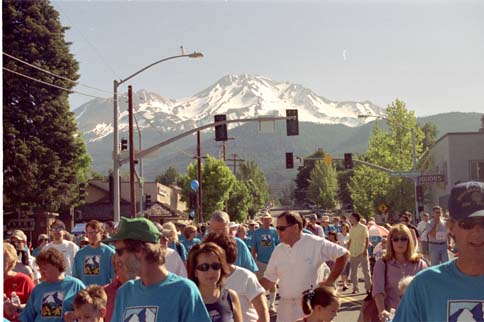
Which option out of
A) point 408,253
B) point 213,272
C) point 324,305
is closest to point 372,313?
point 408,253

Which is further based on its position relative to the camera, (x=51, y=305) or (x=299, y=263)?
(x=299, y=263)

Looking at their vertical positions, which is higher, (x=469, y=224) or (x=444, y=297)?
(x=469, y=224)

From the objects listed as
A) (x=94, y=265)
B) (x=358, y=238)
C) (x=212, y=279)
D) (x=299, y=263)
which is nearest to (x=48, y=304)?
(x=212, y=279)

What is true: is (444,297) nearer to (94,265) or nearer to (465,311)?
(465,311)

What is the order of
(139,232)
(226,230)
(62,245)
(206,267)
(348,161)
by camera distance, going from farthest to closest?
(348,161), (62,245), (226,230), (206,267), (139,232)

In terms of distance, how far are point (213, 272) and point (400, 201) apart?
58.3 metres

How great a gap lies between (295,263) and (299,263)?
41 mm

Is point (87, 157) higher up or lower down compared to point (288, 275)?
higher up

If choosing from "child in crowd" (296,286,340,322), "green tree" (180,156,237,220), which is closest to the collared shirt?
"child in crowd" (296,286,340,322)

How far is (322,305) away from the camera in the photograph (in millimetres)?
6238

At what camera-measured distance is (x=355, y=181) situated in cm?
6700

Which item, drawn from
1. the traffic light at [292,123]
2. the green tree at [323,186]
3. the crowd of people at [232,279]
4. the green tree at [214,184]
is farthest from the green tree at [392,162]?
the green tree at [323,186]

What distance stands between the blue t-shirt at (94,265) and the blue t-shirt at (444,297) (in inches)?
253

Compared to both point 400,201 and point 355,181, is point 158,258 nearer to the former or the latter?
point 400,201
